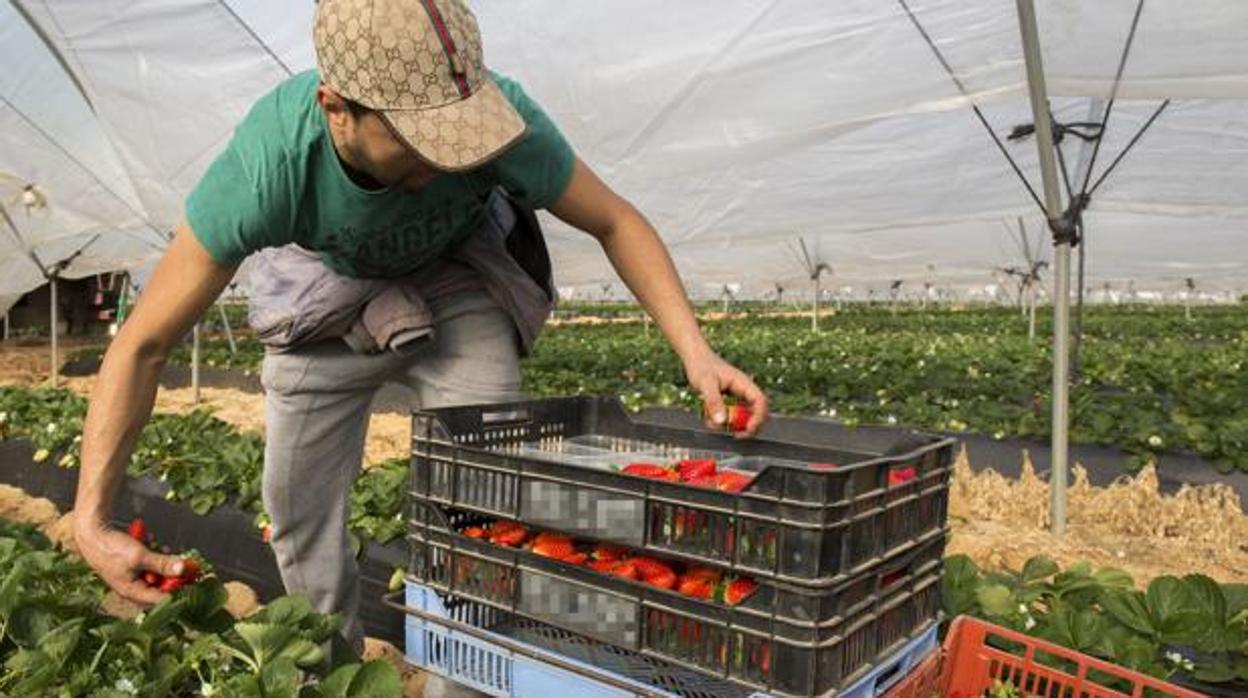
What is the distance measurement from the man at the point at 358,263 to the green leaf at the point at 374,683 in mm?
423

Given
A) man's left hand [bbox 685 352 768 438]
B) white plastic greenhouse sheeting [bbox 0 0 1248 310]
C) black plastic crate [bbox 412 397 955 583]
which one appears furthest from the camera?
white plastic greenhouse sheeting [bbox 0 0 1248 310]

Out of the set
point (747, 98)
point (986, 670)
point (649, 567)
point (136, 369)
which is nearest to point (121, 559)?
point (136, 369)

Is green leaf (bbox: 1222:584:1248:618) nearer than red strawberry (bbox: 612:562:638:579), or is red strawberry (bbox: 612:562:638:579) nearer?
red strawberry (bbox: 612:562:638:579)

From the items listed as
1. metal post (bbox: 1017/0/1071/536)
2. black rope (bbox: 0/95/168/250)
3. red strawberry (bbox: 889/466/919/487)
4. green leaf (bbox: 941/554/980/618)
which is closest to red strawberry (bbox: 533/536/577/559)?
red strawberry (bbox: 889/466/919/487)

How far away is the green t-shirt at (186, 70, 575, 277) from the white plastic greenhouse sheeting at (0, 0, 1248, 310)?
234 cm

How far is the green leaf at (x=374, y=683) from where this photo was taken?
5.47 ft

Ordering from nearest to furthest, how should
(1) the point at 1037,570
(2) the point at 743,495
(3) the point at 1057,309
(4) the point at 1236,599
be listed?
1. (2) the point at 743,495
2. (4) the point at 1236,599
3. (1) the point at 1037,570
4. (3) the point at 1057,309

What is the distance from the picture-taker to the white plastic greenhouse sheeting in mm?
3986

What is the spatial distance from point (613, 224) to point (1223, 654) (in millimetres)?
1851

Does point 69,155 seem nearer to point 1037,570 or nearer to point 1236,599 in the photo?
point 1037,570

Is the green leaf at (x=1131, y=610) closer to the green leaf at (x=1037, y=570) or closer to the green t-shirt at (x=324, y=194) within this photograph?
the green leaf at (x=1037, y=570)

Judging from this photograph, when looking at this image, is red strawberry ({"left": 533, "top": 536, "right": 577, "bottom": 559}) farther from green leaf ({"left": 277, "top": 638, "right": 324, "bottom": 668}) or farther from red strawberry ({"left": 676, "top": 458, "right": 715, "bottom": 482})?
green leaf ({"left": 277, "top": 638, "right": 324, "bottom": 668})

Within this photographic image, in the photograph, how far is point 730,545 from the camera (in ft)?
5.20

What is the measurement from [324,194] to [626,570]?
3.31 ft
